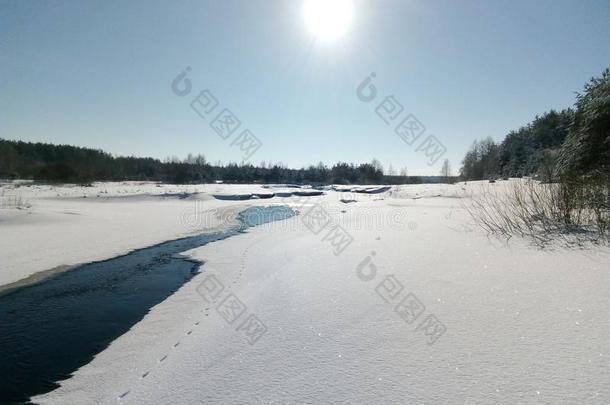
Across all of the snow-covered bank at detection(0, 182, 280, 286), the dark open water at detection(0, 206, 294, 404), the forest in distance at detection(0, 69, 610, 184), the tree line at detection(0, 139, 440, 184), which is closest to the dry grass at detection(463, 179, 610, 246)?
the forest in distance at detection(0, 69, 610, 184)

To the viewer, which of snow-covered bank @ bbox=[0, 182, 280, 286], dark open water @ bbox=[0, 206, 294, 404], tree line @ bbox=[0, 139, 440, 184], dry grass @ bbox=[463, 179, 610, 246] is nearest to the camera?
dark open water @ bbox=[0, 206, 294, 404]

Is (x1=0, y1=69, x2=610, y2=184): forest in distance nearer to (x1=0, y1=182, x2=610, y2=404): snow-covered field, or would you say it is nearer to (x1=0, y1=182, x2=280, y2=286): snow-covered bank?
(x1=0, y1=182, x2=610, y2=404): snow-covered field

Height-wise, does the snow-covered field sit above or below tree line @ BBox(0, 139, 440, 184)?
below

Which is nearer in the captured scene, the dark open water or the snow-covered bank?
the dark open water

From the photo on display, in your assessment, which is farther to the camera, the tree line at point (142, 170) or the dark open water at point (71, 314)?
the tree line at point (142, 170)

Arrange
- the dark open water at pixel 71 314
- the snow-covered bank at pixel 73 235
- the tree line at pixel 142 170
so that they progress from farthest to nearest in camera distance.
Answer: the tree line at pixel 142 170 < the snow-covered bank at pixel 73 235 < the dark open water at pixel 71 314

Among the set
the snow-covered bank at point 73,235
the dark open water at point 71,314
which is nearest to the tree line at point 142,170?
the snow-covered bank at point 73,235

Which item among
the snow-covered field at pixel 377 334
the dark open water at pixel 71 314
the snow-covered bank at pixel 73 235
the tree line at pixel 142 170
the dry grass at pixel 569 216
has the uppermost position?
the tree line at pixel 142 170

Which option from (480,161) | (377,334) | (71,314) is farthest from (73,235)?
(480,161)

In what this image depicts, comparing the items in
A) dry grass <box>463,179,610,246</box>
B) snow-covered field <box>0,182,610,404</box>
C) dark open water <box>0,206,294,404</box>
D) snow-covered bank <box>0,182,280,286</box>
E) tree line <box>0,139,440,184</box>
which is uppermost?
tree line <box>0,139,440,184</box>

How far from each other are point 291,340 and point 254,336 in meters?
0.40

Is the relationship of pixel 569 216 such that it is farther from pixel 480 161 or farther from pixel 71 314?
pixel 480 161

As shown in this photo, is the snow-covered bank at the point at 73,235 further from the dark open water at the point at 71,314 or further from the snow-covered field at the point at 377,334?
the dark open water at the point at 71,314

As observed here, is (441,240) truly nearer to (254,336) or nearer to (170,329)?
(254,336)
